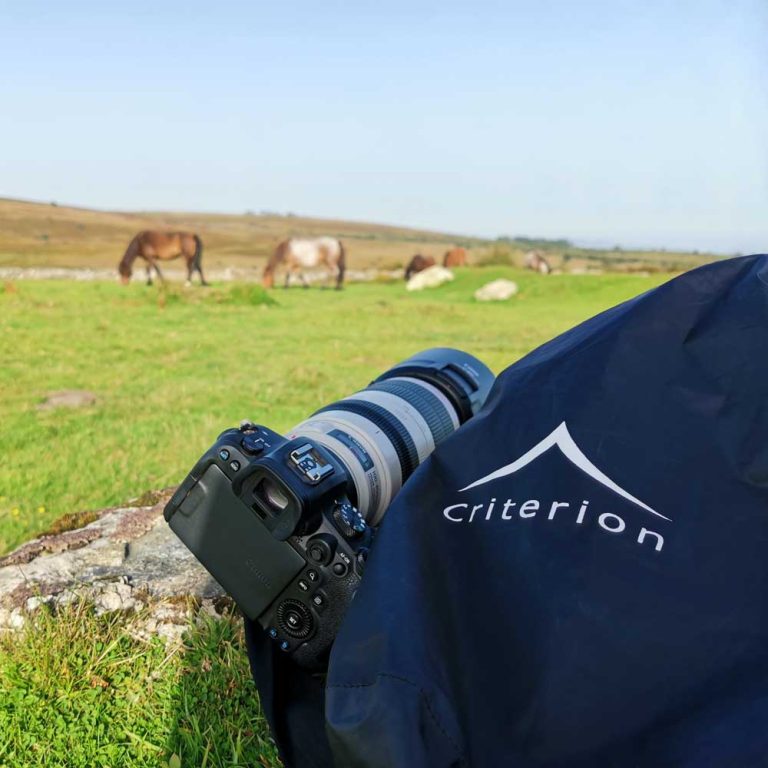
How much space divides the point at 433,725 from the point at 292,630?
475 millimetres

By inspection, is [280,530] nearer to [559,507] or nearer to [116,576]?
[559,507]

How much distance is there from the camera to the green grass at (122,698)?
6.74 feet

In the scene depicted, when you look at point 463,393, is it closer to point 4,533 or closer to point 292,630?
point 292,630

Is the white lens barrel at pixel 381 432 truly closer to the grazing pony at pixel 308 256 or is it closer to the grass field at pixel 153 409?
the grass field at pixel 153 409

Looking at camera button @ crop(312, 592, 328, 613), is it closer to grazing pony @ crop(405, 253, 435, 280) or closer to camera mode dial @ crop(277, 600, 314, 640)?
camera mode dial @ crop(277, 600, 314, 640)

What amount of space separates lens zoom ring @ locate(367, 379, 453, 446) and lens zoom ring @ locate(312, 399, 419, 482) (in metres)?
0.13

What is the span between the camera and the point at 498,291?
17.4 metres

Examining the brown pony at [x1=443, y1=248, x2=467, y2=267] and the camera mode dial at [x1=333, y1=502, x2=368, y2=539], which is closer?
the camera mode dial at [x1=333, y1=502, x2=368, y2=539]

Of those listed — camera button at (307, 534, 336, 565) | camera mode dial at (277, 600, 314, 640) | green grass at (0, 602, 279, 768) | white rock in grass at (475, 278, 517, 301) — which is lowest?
white rock in grass at (475, 278, 517, 301)

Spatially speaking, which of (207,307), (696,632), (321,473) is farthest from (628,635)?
(207,307)

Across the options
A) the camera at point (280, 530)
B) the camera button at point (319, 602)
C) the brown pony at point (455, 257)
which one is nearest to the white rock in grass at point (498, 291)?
the brown pony at point (455, 257)

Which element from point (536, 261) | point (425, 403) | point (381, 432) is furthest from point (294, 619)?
point (536, 261)

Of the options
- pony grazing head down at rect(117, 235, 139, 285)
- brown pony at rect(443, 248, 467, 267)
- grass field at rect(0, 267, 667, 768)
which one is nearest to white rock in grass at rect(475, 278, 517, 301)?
grass field at rect(0, 267, 667, 768)

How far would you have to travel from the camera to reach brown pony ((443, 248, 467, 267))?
32.0 meters
